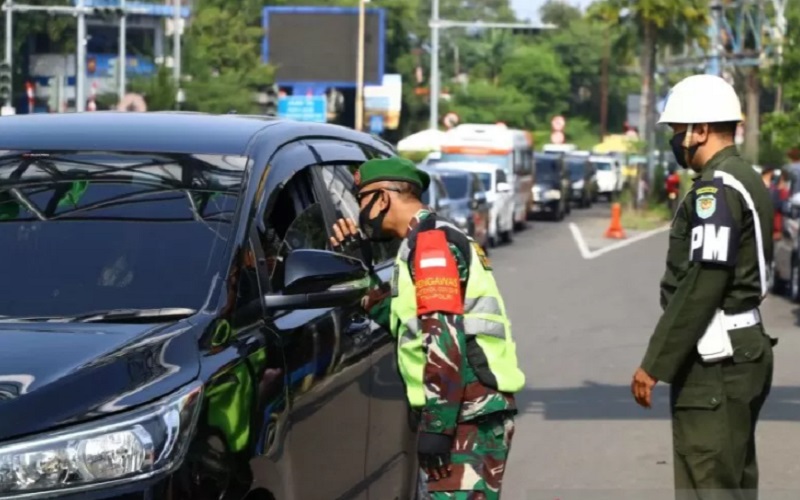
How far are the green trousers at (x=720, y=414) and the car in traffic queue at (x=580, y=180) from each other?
183 feet

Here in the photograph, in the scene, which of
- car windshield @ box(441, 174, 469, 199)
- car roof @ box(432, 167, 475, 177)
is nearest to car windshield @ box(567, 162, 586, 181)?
car roof @ box(432, 167, 475, 177)

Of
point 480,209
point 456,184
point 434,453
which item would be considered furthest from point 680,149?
point 456,184

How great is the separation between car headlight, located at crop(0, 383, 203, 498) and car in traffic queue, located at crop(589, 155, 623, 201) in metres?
67.6

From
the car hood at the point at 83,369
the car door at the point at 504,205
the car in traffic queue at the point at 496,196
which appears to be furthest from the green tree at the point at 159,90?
the car hood at the point at 83,369

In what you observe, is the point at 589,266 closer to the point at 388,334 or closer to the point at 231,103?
the point at 388,334

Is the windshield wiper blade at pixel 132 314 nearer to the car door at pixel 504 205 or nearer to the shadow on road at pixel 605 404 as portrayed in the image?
the shadow on road at pixel 605 404

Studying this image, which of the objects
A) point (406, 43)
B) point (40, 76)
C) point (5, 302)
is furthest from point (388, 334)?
point (406, 43)

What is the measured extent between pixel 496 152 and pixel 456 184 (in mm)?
10152

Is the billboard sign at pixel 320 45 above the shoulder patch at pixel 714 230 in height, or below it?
above

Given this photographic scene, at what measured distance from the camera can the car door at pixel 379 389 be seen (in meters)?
5.94

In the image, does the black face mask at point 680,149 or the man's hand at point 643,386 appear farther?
the black face mask at point 680,149

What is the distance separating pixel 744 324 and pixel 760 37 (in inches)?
2085

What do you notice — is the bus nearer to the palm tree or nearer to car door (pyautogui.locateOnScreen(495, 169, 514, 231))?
car door (pyautogui.locateOnScreen(495, 169, 514, 231))

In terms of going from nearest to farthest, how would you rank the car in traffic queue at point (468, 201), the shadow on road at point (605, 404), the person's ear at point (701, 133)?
the person's ear at point (701, 133) → the shadow on road at point (605, 404) → the car in traffic queue at point (468, 201)
